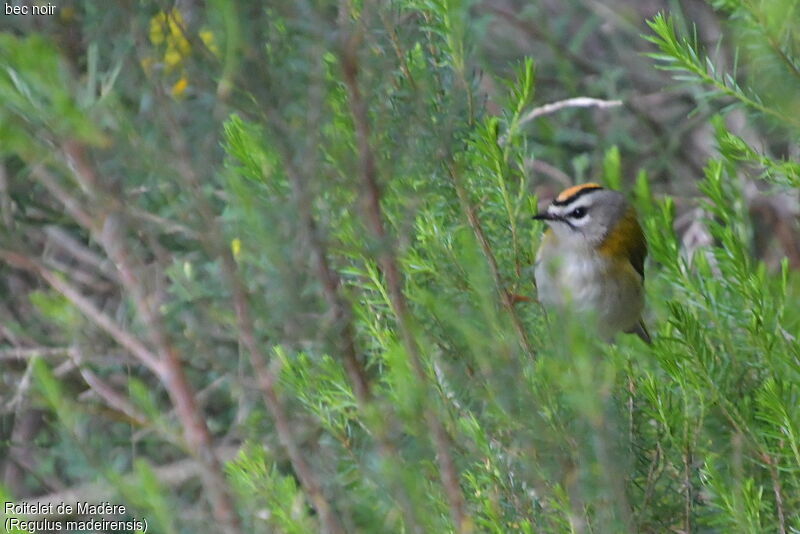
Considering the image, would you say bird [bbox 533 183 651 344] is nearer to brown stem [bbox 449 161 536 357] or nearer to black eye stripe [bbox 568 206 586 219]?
black eye stripe [bbox 568 206 586 219]

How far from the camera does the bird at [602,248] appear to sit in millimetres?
2779

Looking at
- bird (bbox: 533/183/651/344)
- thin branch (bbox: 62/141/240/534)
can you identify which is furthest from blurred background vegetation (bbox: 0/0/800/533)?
bird (bbox: 533/183/651/344)

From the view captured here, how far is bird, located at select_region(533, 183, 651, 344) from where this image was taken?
9.12 ft

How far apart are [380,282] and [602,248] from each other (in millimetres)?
1563

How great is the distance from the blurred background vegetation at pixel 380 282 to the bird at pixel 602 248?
2.53 ft

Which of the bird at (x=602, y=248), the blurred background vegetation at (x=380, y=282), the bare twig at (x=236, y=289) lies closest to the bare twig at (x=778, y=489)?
the blurred background vegetation at (x=380, y=282)

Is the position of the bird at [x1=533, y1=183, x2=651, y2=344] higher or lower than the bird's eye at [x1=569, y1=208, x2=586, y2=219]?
lower

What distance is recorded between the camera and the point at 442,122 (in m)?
1.42

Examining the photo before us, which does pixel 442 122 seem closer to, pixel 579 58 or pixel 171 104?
pixel 171 104

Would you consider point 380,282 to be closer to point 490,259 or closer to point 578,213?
point 490,259

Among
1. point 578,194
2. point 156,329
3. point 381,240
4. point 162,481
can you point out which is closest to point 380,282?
point 381,240

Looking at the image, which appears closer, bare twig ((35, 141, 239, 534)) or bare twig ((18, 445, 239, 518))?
bare twig ((35, 141, 239, 534))

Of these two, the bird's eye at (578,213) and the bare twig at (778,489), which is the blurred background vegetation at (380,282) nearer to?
the bare twig at (778,489)

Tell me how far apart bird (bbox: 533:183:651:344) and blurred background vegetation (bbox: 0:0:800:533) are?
0.77 metres
